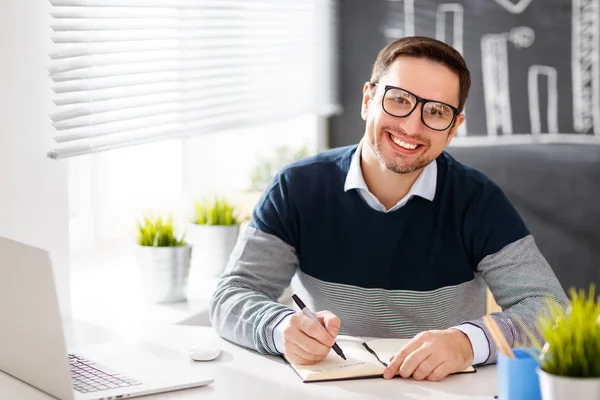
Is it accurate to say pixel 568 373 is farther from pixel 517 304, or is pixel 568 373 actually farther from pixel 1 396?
pixel 1 396

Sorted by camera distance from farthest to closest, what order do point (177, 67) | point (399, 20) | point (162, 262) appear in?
point (399, 20)
point (177, 67)
point (162, 262)

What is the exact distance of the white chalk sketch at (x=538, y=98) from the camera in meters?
3.70

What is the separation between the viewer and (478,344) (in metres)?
1.55

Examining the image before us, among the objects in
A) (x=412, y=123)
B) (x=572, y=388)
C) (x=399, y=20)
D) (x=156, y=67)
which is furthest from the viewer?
(x=399, y=20)

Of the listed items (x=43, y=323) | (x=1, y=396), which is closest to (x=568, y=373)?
(x=43, y=323)

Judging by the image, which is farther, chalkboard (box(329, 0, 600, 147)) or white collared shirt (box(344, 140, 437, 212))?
chalkboard (box(329, 0, 600, 147))

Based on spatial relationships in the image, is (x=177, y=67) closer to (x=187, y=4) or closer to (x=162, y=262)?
(x=187, y=4)

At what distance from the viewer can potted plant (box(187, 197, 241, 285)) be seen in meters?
2.68

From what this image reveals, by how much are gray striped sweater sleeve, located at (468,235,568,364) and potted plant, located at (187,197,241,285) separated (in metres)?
1.03

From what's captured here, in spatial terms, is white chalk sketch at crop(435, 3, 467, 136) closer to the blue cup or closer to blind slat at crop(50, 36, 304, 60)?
blind slat at crop(50, 36, 304, 60)

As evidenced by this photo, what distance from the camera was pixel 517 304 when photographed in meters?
1.71

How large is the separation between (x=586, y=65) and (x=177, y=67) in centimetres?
194

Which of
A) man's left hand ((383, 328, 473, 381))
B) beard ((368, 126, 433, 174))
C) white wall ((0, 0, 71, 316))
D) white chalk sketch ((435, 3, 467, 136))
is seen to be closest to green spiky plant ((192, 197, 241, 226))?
white wall ((0, 0, 71, 316))

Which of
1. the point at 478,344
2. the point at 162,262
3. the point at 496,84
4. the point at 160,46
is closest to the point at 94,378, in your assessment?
the point at 478,344
